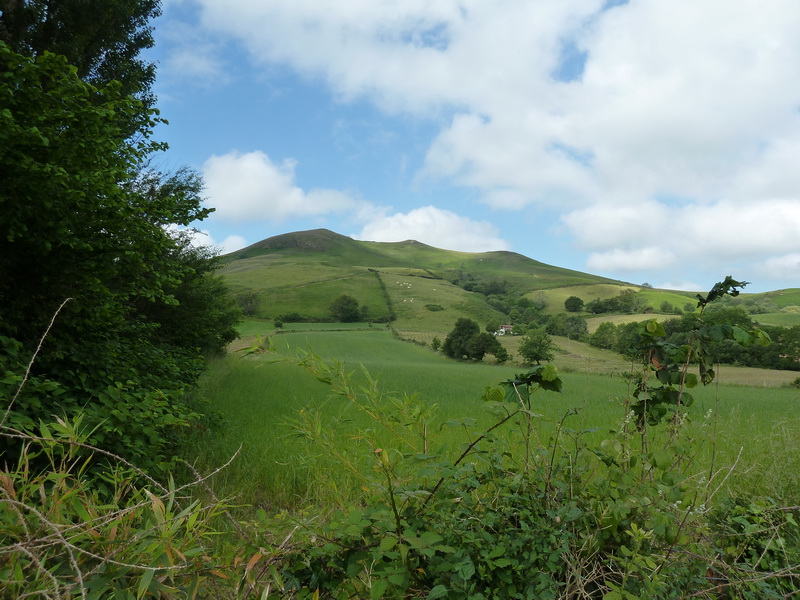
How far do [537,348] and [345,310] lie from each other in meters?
53.7

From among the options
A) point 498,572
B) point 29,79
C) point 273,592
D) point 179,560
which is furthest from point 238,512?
point 29,79

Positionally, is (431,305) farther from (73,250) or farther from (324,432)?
(324,432)

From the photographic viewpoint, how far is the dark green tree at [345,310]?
85.5 m

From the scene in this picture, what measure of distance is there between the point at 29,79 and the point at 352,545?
5054 millimetres

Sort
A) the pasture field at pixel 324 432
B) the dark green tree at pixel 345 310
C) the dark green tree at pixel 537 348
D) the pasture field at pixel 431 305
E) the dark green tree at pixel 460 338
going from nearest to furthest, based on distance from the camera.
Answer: the pasture field at pixel 324 432 → the dark green tree at pixel 537 348 → the dark green tree at pixel 460 338 → the pasture field at pixel 431 305 → the dark green tree at pixel 345 310

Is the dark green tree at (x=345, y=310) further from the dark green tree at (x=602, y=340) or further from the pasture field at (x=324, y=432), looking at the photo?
→ the dark green tree at (x=602, y=340)

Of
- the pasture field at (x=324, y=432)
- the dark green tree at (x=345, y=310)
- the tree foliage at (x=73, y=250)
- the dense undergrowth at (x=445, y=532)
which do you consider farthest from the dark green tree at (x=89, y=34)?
the dark green tree at (x=345, y=310)

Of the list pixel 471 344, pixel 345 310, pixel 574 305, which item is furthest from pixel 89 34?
pixel 574 305

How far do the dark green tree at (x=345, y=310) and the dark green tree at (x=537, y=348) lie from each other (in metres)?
47.7

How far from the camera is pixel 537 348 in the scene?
38250 millimetres

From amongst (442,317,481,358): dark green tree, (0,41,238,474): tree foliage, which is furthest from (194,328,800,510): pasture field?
(442,317,481,358): dark green tree

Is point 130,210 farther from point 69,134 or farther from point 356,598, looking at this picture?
point 356,598

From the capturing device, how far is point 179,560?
5.98ft

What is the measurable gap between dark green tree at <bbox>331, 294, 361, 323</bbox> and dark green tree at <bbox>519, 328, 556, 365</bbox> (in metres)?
47.7
